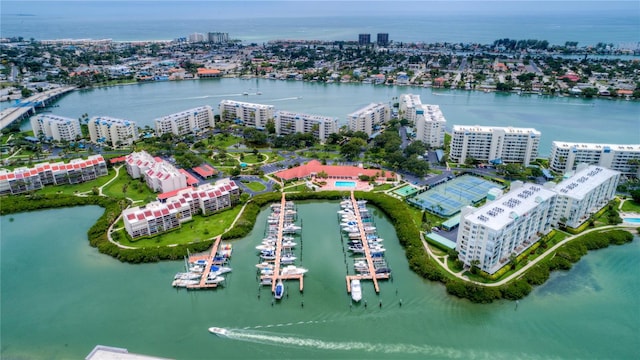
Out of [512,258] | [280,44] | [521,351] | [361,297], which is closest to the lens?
[521,351]

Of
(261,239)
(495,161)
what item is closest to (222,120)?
(261,239)

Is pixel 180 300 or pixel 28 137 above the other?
pixel 28 137

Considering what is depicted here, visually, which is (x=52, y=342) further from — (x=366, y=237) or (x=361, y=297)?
(x=366, y=237)

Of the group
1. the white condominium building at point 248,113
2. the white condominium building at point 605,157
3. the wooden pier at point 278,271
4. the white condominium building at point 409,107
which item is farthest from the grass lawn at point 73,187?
the white condominium building at point 605,157

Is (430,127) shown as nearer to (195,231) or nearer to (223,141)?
(223,141)

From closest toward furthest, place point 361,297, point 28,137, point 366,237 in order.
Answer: point 361,297 < point 366,237 < point 28,137

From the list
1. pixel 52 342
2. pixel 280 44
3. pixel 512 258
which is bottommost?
pixel 52 342

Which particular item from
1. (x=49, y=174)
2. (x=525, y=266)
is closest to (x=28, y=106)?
(x=49, y=174)

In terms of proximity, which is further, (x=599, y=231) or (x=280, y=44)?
→ (x=280, y=44)
